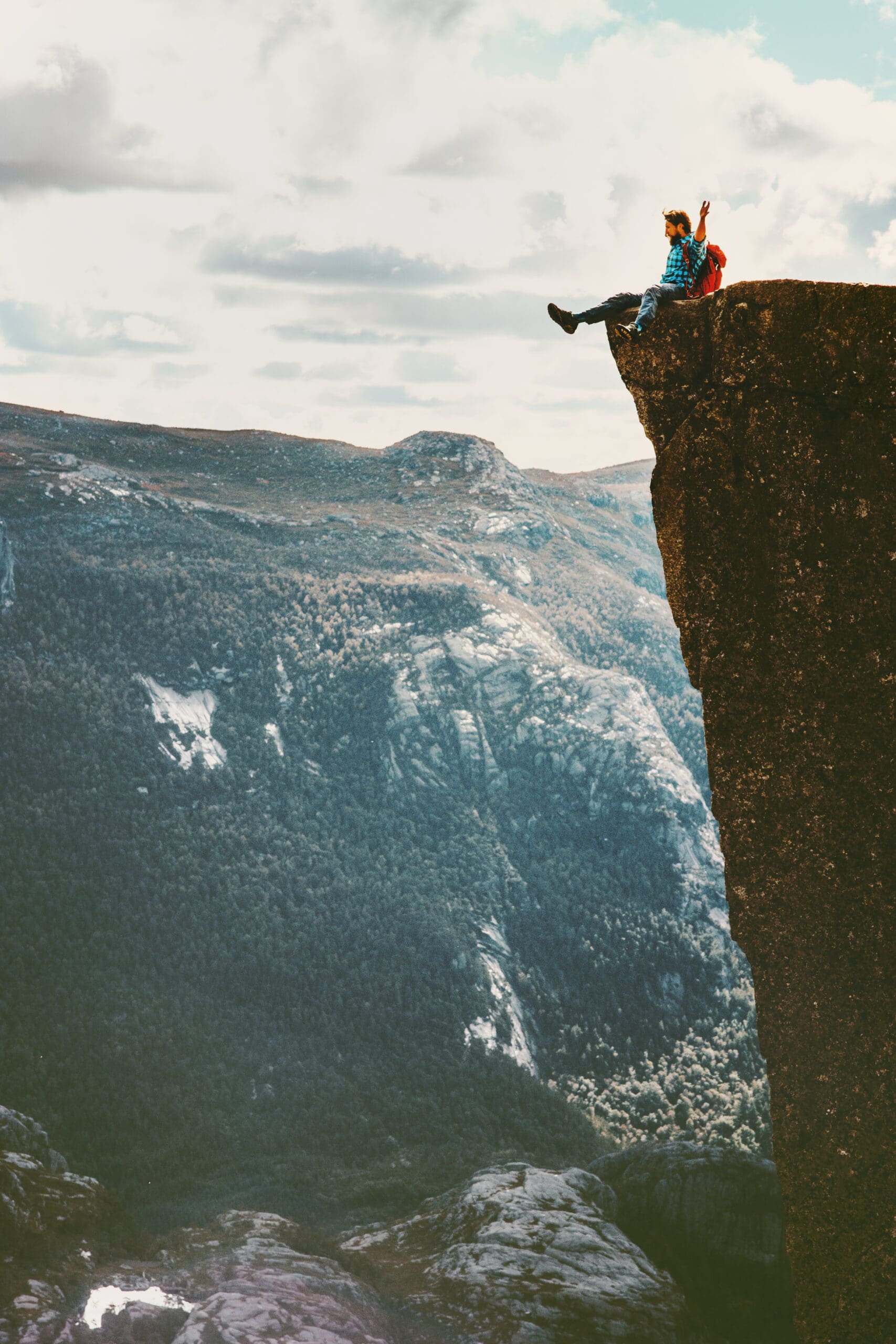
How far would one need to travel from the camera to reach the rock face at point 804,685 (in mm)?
11680

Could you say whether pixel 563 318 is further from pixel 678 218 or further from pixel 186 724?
pixel 186 724

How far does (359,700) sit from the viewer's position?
97125mm

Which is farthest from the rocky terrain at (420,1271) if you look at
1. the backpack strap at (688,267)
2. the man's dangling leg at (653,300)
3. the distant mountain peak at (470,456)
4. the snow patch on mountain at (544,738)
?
the distant mountain peak at (470,456)

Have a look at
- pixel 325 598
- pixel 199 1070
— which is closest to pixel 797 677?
pixel 199 1070

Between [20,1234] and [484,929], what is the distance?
44.4 metres

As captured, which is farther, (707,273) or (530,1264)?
(530,1264)

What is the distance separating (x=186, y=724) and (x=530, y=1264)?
202 ft

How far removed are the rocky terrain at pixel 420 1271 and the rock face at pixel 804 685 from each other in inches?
752

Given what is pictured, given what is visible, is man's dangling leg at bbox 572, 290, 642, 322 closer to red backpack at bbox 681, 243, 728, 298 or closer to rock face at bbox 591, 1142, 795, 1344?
red backpack at bbox 681, 243, 728, 298

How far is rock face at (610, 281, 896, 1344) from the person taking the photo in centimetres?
1168

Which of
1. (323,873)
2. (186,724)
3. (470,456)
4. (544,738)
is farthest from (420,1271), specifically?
(470,456)

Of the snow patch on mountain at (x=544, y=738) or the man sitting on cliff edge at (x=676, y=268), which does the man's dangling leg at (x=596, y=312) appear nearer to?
the man sitting on cliff edge at (x=676, y=268)

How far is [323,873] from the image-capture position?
77.5 meters

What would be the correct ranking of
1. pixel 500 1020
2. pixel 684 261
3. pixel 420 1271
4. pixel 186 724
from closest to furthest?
1. pixel 684 261
2. pixel 420 1271
3. pixel 500 1020
4. pixel 186 724
